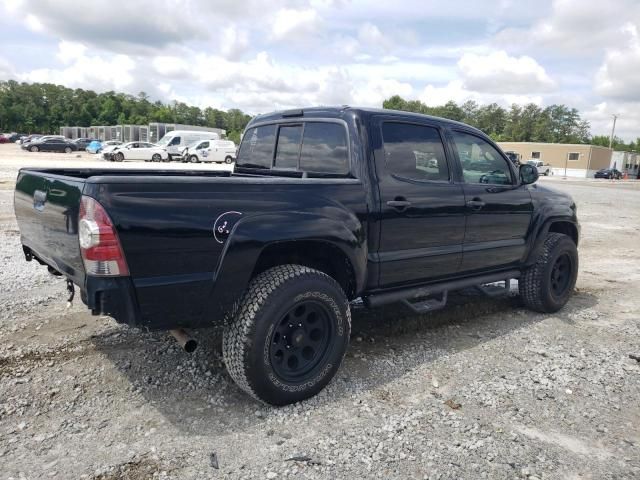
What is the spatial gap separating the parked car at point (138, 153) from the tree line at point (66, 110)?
217 ft

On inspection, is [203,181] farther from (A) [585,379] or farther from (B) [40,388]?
(A) [585,379]

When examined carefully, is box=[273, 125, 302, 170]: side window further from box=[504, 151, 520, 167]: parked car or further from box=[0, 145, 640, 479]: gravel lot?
box=[504, 151, 520, 167]: parked car

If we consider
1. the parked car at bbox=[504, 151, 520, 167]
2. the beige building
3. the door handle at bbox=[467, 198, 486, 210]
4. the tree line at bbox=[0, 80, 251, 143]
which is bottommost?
the door handle at bbox=[467, 198, 486, 210]

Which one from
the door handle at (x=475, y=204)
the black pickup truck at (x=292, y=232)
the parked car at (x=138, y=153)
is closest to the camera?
the black pickup truck at (x=292, y=232)

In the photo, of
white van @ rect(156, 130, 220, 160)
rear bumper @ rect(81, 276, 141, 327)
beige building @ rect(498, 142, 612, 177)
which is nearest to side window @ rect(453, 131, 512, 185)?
rear bumper @ rect(81, 276, 141, 327)

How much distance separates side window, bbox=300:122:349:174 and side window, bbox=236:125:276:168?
46 cm

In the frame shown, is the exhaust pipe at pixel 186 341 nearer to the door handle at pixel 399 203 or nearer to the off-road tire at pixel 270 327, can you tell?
the off-road tire at pixel 270 327

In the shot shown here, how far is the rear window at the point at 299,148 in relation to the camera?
3.95m

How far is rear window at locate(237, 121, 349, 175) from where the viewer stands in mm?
3949

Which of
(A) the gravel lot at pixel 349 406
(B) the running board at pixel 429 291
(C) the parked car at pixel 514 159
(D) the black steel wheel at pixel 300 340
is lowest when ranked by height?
(A) the gravel lot at pixel 349 406

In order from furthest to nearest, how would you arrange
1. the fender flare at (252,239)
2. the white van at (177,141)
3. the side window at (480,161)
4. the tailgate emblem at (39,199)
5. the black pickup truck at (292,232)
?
the white van at (177,141) < the side window at (480,161) < the tailgate emblem at (39,199) < the fender flare at (252,239) < the black pickup truck at (292,232)

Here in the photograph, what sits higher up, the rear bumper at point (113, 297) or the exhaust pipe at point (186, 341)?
the rear bumper at point (113, 297)

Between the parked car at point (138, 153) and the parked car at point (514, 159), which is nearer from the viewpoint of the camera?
the parked car at point (514, 159)

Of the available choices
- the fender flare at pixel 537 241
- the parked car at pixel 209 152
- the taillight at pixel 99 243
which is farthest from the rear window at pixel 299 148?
the parked car at pixel 209 152
